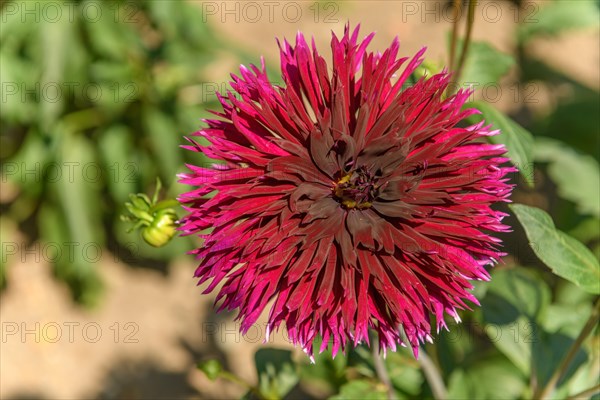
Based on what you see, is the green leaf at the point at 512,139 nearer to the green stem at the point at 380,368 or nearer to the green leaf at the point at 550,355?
the green stem at the point at 380,368

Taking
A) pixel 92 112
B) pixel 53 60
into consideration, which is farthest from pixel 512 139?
pixel 92 112

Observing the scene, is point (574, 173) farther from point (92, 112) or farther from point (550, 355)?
point (92, 112)

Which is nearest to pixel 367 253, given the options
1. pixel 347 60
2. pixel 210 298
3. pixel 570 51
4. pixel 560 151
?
pixel 347 60

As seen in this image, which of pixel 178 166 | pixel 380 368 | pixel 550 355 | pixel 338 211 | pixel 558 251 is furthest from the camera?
pixel 178 166

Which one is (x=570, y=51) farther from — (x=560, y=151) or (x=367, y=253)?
(x=367, y=253)

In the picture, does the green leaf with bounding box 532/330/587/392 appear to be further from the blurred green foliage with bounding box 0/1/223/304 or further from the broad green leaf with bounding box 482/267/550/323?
the blurred green foliage with bounding box 0/1/223/304

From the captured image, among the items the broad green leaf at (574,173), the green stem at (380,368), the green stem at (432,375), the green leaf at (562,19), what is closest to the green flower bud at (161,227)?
the green stem at (380,368)

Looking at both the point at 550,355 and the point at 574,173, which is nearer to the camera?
the point at 550,355
